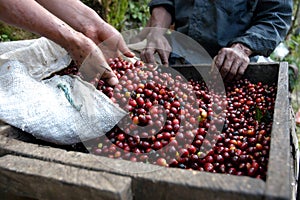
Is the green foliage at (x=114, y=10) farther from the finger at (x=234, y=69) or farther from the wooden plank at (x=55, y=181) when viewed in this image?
the wooden plank at (x=55, y=181)

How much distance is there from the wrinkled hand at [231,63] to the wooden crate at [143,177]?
1.02 meters

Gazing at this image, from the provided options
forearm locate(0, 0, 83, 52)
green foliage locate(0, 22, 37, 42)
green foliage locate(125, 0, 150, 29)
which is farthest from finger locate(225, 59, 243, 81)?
green foliage locate(125, 0, 150, 29)

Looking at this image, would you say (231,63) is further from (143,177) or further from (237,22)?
(143,177)

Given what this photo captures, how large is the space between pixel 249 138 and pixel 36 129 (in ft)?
3.88

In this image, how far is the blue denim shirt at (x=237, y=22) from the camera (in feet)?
9.39

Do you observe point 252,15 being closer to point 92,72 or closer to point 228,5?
point 228,5

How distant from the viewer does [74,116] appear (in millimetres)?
1779

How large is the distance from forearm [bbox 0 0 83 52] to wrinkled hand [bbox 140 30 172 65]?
101 cm

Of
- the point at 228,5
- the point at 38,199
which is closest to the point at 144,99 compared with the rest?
the point at 38,199

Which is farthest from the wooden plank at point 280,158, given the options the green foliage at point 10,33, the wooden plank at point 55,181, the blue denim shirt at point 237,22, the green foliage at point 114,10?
the green foliage at point 114,10

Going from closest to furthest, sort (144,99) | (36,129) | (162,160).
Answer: (162,160), (36,129), (144,99)

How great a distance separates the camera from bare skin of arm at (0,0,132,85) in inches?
70.4

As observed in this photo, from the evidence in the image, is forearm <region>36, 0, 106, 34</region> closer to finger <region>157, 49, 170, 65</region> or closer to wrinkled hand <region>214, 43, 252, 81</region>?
finger <region>157, 49, 170, 65</region>

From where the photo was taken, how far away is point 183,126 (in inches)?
73.5
